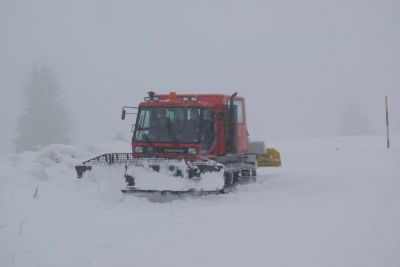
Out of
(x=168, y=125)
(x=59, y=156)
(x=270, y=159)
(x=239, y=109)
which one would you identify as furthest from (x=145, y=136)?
(x=59, y=156)

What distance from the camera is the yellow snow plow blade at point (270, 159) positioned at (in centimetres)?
1419

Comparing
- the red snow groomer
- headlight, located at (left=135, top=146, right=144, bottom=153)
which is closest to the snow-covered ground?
the red snow groomer

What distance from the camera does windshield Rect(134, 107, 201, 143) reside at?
11.3m

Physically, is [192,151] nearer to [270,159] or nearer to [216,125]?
[216,125]

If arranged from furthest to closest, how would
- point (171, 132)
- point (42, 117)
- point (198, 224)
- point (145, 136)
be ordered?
point (42, 117)
point (145, 136)
point (171, 132)
point (198, 224)

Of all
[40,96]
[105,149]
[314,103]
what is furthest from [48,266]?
[314,103]

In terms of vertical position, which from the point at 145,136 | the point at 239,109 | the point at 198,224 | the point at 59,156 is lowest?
the point at 198,224

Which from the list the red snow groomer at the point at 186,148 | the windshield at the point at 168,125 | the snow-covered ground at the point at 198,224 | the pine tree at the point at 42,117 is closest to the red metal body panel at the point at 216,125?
the red snow groomer at the point at 186,148

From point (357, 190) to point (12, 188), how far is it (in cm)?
690

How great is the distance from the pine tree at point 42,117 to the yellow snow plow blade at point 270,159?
1148 inches

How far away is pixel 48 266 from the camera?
5.12 meters

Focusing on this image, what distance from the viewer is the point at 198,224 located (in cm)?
707

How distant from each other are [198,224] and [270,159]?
7.50m

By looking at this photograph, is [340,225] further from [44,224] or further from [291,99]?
[291,99]
